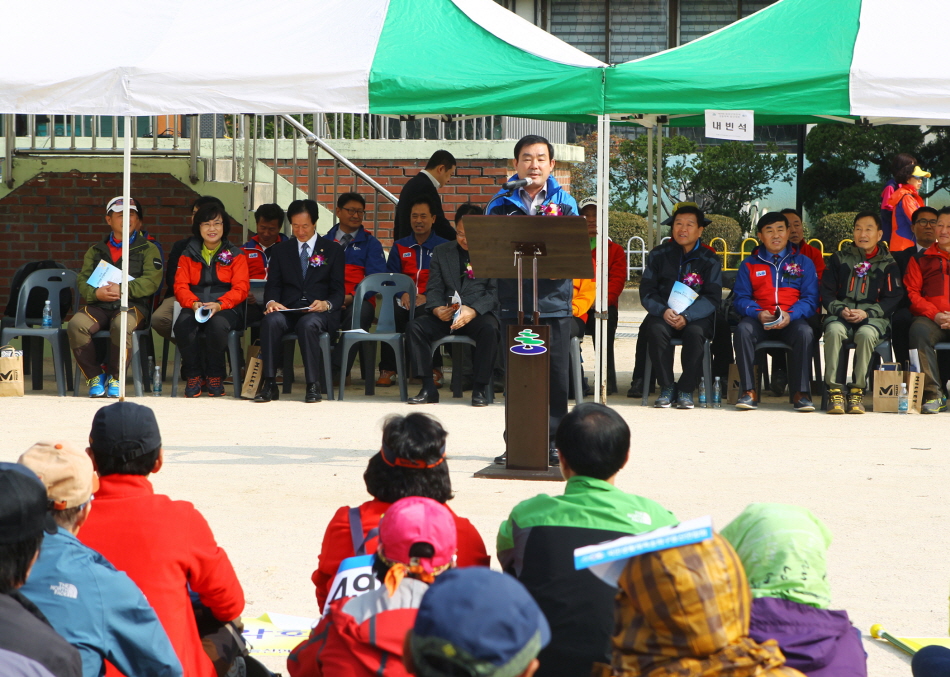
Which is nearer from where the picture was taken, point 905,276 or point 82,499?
point 82,499

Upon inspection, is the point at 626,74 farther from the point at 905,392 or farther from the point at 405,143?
the point at 405,143

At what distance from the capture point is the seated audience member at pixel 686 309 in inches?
328

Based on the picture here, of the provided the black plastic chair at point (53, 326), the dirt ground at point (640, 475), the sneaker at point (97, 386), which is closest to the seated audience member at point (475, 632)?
the dirt ground at point (640, 475)

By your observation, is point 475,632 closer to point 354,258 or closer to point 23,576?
point 23,576

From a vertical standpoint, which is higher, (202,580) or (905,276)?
(905,276)

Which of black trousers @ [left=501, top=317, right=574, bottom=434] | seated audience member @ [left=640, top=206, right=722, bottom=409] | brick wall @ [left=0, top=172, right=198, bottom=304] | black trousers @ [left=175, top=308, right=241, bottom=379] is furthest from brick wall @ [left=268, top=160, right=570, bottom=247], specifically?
black trousers @ [left=501, top=317, right=574, bottom=434]

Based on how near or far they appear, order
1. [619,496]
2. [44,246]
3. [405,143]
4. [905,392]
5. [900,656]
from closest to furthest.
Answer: [619,496]
[900,656]
[905,392]
[44,246]
[405,143]

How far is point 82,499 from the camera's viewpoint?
2.57m

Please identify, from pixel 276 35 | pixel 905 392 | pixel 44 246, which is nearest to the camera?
pixel 276 35

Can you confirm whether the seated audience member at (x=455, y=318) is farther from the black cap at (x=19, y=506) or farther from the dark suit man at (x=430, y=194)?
the black cap at (x=19, y=506)

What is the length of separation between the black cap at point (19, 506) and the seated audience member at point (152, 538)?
0.62m

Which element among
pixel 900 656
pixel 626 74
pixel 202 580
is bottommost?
pixel 900 656

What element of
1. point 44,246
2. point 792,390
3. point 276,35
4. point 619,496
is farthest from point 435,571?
point 44,246

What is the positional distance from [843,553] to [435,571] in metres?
2.67
